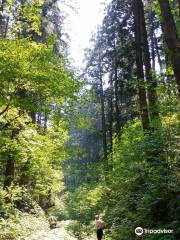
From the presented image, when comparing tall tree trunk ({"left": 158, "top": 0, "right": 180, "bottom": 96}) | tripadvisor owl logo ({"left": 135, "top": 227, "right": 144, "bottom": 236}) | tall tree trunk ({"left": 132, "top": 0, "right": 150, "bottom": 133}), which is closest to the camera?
tripadvisor owl logo ({"left": 135, "top": 227, "right": 144, "bottom": 236})

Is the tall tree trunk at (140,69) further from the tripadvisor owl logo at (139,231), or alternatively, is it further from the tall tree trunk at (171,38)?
the tripadvisor owl logo at (139,231)

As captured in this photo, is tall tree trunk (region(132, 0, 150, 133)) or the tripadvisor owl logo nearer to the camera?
the tripadvisor owl logo

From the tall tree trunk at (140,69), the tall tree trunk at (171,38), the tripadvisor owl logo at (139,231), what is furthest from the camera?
the tall tree trunk at (140,69)

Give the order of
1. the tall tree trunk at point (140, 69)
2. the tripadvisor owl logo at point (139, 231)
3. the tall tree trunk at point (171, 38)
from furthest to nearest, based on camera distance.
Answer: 1. the tall tree trunk at point (140, 69)
2. the tall tree trunk at point (171, 38)
3. the tripadvisor owl logo at point (139, 231)

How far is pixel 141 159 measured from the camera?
1345 cm

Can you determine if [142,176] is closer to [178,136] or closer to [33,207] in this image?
[178,136]

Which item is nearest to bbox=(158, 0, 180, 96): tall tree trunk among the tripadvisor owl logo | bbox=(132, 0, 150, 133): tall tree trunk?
the tripadvisor owl logo

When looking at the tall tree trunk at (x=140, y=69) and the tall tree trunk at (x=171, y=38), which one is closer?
the tall tree trunk at (x=171, y=38)

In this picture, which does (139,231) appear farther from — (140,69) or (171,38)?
(140,69)

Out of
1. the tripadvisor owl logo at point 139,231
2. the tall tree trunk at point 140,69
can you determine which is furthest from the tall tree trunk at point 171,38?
the tall tree trunk at point 140,69

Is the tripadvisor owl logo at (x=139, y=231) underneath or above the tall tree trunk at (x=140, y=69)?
underneath

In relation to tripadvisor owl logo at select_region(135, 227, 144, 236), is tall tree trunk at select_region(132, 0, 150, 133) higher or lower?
higher

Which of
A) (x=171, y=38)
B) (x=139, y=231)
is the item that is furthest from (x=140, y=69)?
(x=139, y=231)

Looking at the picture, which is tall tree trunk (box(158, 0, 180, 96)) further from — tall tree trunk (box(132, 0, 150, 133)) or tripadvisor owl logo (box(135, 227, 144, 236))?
tall tree trunk (box(132, 0, 150, 133))
